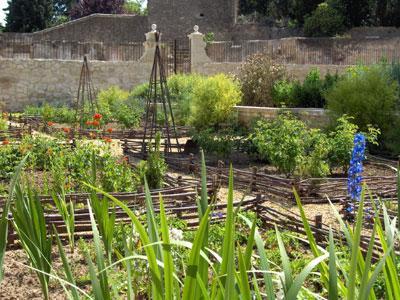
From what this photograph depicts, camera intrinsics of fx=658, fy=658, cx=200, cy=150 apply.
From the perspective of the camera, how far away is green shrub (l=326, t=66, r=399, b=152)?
10.4 meters

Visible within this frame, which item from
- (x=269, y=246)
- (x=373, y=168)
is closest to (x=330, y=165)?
(x=373, y=168)

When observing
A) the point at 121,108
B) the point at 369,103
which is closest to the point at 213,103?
the point at 369,103

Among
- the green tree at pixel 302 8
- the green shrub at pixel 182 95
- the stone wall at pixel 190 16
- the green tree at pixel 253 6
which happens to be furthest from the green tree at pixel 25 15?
the green shrub at pixel 182 95

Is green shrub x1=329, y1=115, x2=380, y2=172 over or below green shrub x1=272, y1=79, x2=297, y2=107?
below

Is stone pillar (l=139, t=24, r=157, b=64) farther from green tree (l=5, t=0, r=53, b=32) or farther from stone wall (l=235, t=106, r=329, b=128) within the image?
green tree (l=5, t=0, r=53, b=32)

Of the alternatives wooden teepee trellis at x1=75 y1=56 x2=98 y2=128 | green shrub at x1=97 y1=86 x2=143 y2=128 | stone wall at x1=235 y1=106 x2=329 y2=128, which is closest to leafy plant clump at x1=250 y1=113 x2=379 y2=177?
stone wall at x1=235 y1=106 x2=329 y2=128

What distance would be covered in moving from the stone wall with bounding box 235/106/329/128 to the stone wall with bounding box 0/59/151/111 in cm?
871

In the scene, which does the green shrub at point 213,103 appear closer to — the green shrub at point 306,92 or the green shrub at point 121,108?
the green shrub at point 306,92

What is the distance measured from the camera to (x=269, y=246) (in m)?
4.98

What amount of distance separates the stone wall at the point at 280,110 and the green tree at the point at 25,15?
86.6 feet

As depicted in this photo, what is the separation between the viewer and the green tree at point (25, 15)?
36.2 m

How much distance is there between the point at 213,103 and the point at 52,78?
9.81 metres

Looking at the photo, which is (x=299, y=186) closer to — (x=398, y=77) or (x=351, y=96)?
(x=351, y=96)

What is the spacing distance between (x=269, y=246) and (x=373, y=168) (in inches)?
192
